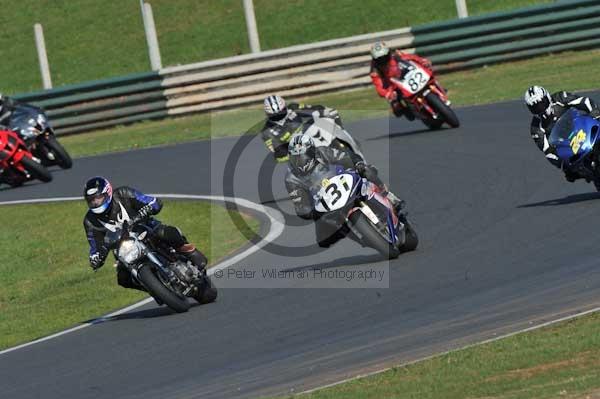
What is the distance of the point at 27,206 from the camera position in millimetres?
23781

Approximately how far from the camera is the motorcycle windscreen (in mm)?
15086

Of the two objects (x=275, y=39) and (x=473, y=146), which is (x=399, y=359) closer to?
(x=473, y=146)

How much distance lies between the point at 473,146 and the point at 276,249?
526 centimetres

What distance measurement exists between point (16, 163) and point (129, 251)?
481 inches

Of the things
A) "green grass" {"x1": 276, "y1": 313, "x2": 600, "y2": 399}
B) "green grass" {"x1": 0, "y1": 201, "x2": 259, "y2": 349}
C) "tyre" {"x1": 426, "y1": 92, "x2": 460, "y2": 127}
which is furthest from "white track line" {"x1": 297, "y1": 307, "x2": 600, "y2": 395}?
"tyre" {"x1": 426, "y1": 92, "x2": 460, "y2": 127}

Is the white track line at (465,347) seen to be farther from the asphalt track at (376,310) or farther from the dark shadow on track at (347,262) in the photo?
the dark shadow on track at (347,262)

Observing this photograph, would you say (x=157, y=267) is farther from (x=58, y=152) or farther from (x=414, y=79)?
(x=58, y=152)

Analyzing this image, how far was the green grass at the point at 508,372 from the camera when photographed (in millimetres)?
8562

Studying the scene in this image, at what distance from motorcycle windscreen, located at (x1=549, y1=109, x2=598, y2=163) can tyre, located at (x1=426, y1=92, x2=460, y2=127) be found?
7.43m

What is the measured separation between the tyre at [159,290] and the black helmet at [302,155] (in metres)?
1.80

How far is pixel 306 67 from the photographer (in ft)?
98.4

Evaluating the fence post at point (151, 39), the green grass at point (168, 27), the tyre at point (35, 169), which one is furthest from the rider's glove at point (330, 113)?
the green grass at point (168, 27)

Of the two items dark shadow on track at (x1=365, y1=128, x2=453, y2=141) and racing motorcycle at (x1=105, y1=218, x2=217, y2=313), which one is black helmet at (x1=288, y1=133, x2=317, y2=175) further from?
dark shadow on track at (x1=365, y1=128, x2=453, y2=141)

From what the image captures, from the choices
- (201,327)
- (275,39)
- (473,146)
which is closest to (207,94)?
(275,39)
